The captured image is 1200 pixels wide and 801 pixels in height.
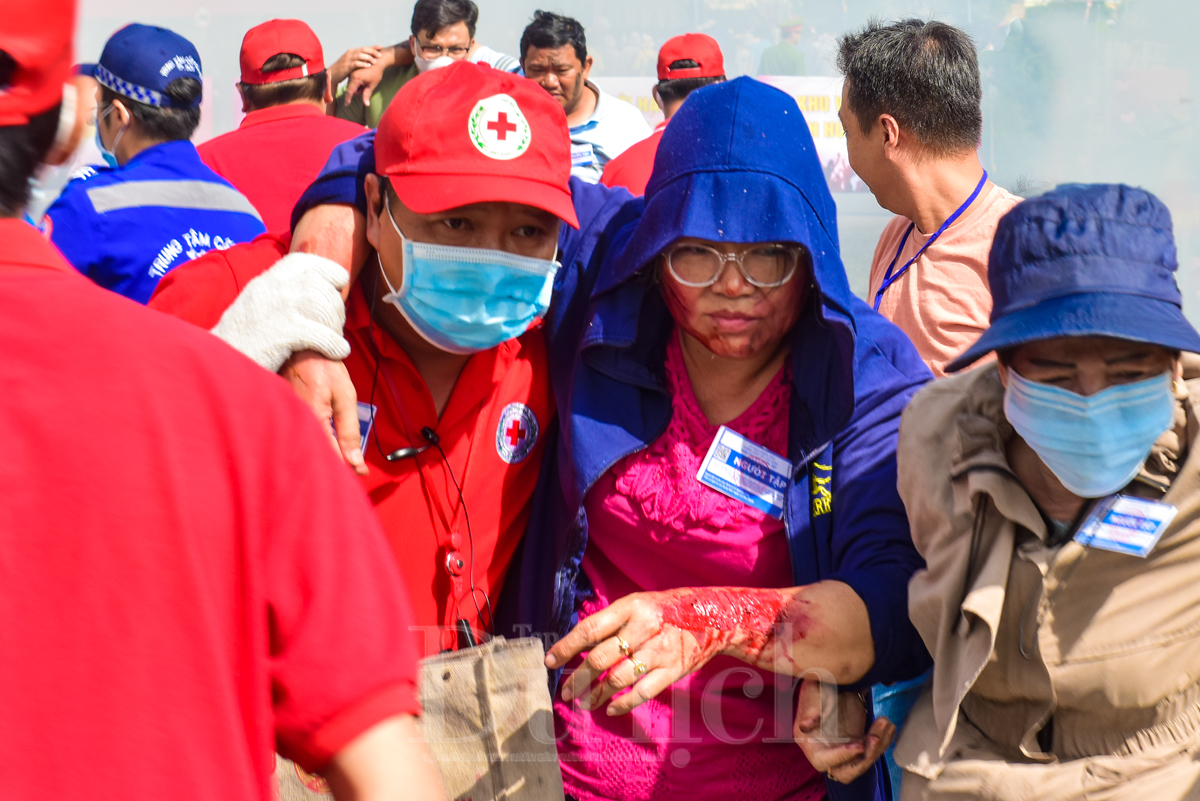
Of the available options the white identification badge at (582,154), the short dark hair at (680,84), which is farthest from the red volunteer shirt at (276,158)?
the short dark hair at (680,84)

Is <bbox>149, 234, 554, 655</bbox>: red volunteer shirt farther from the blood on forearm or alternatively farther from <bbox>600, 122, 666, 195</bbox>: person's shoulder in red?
<bbox>600, 122, 666, 195</bbox>: person's shoulder in red

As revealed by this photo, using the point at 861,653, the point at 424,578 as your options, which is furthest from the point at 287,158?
the point at 861,653

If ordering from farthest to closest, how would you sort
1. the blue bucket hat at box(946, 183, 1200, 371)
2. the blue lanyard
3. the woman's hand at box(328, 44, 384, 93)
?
the woman's hand at box(328, 44, 384, 93), the blue lanyard, the blue bucket hat at box(946, 183, 1200, 371)

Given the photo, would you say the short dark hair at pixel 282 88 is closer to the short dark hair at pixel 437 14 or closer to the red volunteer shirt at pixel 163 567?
the short dark hair at pixel 437 14

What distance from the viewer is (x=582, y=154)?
5.32 m

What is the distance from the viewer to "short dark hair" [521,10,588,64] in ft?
18.6

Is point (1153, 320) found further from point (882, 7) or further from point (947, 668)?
point (882, 7)

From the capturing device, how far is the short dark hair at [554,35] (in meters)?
5.68

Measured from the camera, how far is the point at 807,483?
207 cm

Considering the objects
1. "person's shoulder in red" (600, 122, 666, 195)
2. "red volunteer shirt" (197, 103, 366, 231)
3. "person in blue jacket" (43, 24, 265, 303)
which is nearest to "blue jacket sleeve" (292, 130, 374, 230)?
"person in blue jacket" (43, 24, 265, 303)

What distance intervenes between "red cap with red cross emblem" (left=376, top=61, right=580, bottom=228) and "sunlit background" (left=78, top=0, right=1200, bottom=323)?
13.9ft

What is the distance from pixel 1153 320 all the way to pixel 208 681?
1.48m

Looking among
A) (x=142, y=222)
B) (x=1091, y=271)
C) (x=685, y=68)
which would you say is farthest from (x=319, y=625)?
(x=685, y=68)

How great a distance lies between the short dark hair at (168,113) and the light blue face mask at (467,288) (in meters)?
1.88
